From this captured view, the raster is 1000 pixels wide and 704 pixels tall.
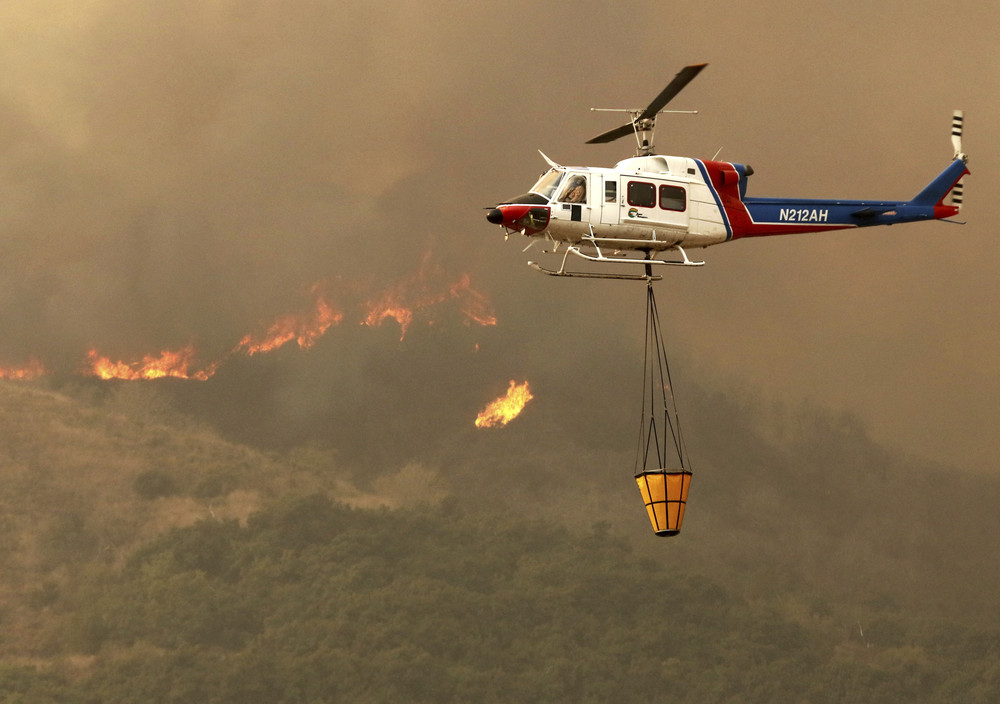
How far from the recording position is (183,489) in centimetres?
17575

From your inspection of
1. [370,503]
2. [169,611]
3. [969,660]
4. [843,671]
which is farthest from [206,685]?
[969,660]

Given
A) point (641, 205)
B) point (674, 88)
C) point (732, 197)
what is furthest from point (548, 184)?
point (732, 197)

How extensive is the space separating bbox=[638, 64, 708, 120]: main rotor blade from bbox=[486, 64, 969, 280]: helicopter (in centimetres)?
2

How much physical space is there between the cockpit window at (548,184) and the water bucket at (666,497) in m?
6.19

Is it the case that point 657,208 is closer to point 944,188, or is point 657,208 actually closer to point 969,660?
point 944,188

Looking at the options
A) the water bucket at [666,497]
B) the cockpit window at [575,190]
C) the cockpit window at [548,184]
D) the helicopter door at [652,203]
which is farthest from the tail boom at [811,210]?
the water bucket at [666,497]

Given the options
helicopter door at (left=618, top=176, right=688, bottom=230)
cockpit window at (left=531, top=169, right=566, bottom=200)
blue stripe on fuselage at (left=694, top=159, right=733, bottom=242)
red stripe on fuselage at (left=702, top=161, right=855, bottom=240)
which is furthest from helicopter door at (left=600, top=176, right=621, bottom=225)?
red stripe on fuselage at (left=702, top=161, right=855, bottom=240)

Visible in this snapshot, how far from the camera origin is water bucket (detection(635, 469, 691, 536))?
30.4 metres

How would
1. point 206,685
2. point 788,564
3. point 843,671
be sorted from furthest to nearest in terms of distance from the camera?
point 788,564 < point 843,671 < point 206,685

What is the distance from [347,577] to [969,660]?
65123mm

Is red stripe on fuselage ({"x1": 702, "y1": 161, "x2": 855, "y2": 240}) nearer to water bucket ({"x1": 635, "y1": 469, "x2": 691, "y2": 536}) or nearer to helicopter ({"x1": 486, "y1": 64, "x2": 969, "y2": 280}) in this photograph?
helicopter ({"x1": 486, "y1": 64, "x2": 969, "y2": 280})

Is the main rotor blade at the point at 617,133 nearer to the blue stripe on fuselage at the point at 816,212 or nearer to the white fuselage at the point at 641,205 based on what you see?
the white fuselage at the point at 641,205

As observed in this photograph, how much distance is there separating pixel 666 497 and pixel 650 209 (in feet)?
19.9

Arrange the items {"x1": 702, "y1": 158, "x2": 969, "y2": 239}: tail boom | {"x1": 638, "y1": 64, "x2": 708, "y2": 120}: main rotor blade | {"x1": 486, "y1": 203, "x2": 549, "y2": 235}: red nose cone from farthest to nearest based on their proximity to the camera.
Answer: {"x1": 702, "y1": 158, "x2": 969, "y2": 239}: tail boom
{"x1": 486, "y1": 203, "x2": 549, "y2": 235}: red nose cone
{"x1": 638, "y1": 64, "x2": 708, "y2": 120}: main rotor blade
